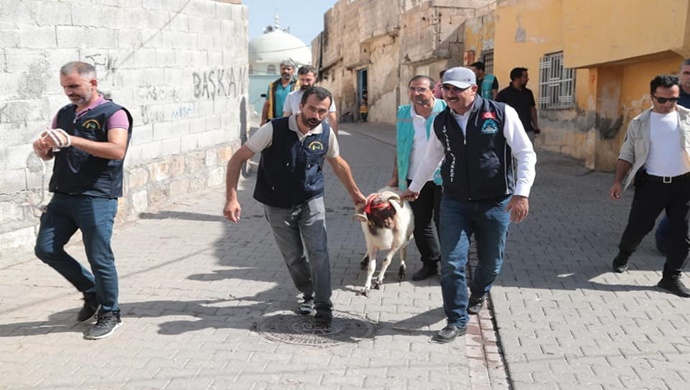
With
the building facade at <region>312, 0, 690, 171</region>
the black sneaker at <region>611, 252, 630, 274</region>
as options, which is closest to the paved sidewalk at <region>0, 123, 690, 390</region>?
the black sneaker at <region>611, 252, 630, 274</region>

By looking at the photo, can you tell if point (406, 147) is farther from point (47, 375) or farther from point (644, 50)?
point (644, 50)

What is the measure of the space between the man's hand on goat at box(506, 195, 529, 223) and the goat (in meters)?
1.26

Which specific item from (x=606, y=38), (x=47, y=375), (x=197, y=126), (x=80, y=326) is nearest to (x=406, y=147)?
(x=80, y=326)

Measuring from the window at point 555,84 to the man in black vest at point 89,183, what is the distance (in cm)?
1190

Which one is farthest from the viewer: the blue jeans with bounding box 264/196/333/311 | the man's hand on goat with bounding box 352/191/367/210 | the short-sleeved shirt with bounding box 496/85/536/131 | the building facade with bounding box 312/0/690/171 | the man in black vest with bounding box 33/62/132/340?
the building facade with bounding box 312/0/690/171

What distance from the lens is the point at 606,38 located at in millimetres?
11594

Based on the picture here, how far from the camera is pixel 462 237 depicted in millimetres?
4754

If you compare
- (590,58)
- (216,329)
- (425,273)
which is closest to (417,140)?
(425,273)

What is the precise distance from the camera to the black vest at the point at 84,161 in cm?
453

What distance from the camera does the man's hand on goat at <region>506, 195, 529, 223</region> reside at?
4535 millimetres

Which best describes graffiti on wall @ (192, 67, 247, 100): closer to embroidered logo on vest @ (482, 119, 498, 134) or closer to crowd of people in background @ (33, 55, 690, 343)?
crowd of people in background @ (33, 55, 690, 343)

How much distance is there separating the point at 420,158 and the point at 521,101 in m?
4.69

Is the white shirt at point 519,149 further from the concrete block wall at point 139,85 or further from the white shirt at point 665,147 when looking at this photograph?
the concrete block wall at point 139,85

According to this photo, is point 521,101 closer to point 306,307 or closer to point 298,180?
point 306,307
